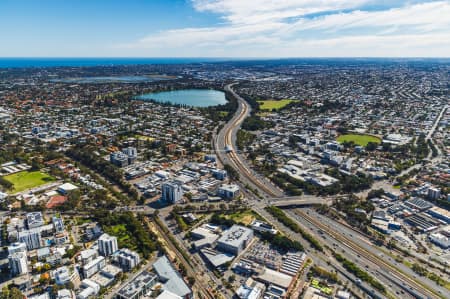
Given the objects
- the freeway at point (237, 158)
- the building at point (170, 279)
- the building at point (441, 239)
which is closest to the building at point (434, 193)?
the building at point (441, 239)

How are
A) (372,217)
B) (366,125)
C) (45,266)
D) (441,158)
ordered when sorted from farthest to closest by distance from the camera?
(366,125)
(441,158)
(372,217)
(45,266)

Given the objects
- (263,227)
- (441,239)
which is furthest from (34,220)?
(441,239)

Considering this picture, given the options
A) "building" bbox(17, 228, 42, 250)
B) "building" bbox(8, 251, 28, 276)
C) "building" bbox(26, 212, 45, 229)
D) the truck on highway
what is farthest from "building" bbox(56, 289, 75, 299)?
the truck on highway

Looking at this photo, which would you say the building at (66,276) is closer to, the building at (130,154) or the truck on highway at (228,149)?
the building at (130,154)

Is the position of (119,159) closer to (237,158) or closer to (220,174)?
(220,174)

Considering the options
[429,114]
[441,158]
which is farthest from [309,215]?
[429,114]

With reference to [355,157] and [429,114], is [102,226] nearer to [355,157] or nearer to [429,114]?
[355,157]
